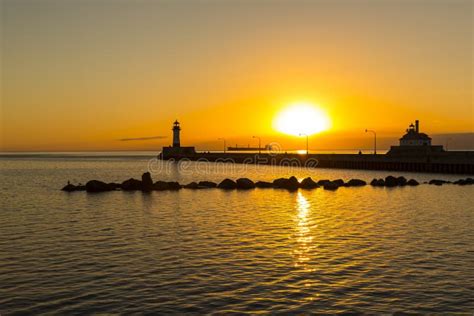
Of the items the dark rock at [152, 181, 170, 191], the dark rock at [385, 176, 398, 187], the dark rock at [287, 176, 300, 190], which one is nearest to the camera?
the dark rock at [152, 181, 170, 191]

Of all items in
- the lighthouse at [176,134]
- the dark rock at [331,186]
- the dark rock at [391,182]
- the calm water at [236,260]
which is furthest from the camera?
the lighthouse at [176,134]

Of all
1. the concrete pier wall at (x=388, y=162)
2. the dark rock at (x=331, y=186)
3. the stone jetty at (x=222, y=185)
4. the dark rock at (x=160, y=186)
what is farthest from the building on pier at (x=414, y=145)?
the dark rock at (x=160, y=186)

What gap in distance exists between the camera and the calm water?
11.7 meters

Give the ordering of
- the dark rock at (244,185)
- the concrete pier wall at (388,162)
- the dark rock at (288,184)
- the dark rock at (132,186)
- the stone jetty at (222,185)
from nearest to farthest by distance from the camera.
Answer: the stone jetty at (222,185), the dark rock at (132,186), the dark rock at (244,185), the dark rock at (288,184), the concrete pier wall at (388,162)

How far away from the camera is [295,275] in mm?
14234

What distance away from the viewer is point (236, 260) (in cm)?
1611

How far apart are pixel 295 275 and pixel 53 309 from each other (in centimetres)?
700

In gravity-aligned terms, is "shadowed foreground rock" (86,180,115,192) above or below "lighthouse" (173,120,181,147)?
below

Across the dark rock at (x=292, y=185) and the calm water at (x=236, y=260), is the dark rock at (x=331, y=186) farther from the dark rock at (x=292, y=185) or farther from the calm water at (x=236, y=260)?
the calm water at (x=236, y=260)

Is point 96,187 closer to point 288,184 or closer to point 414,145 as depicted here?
point 288,184

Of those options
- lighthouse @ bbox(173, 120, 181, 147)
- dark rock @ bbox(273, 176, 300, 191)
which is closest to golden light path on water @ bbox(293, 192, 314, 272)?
dark rock @ bbox(273, 176, 300, 191)

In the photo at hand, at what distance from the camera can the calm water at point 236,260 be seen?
38.5 feet

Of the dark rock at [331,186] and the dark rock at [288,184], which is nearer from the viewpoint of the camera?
the dark rock at [331,186]

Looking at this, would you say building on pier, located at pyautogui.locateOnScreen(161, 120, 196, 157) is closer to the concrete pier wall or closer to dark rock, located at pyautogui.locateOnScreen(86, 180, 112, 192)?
the concrete pier wall
